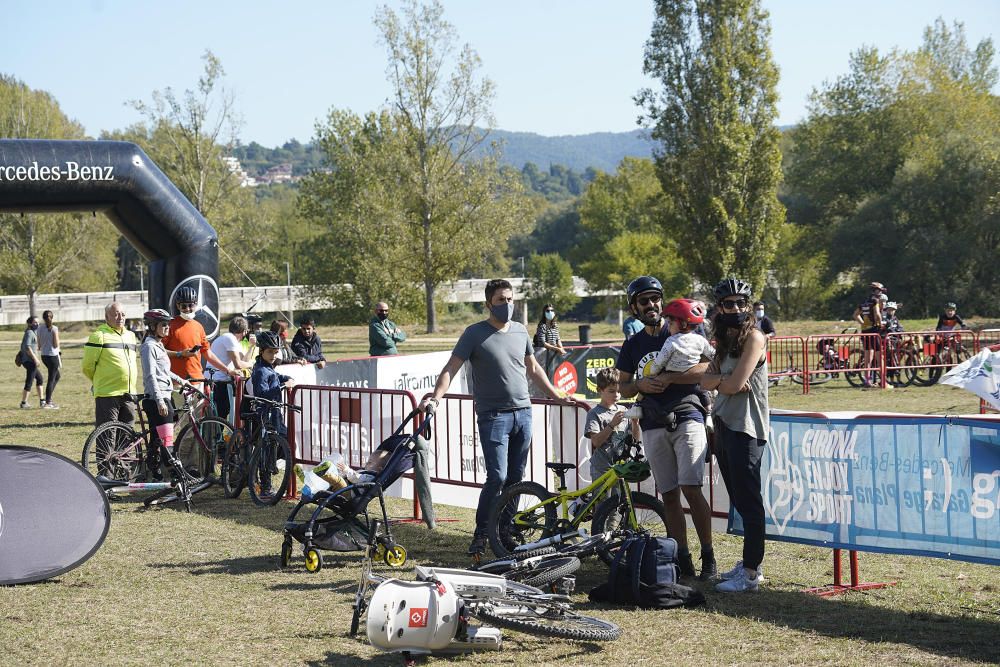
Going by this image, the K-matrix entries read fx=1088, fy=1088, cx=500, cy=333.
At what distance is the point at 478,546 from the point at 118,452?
4.91 meters

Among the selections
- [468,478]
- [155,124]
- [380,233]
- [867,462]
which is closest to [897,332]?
[468,478]

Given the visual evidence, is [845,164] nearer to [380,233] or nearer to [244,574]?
[380,233]

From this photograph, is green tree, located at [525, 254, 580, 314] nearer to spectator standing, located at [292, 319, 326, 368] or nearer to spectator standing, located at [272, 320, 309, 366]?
spectator standing, located at [272, 320, 309, 366]

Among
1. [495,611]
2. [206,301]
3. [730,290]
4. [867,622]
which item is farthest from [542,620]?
[206,301]

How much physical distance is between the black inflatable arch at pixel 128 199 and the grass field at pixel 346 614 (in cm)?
860

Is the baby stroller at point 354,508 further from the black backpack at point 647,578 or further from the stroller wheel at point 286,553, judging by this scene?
the black backpack at point 647,578

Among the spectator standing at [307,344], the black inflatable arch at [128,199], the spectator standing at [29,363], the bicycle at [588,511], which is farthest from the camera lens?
the spectator standing at [29,363]

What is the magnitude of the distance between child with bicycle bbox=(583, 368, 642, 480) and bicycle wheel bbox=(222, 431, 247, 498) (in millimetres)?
4245

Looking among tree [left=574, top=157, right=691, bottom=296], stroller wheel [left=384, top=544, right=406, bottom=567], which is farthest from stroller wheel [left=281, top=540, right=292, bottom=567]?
tree [left=574, top=157, right=691, bottom=296]

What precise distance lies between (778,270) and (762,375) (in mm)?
59486

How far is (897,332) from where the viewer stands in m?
23.0

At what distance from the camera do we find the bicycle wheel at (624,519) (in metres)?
7.21

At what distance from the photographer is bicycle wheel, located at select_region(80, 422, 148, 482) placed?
1098 centimetres

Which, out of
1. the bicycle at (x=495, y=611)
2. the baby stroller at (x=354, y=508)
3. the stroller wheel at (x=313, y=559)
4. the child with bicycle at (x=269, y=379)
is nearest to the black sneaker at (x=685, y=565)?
the bicycle at (x=495, y=611)
